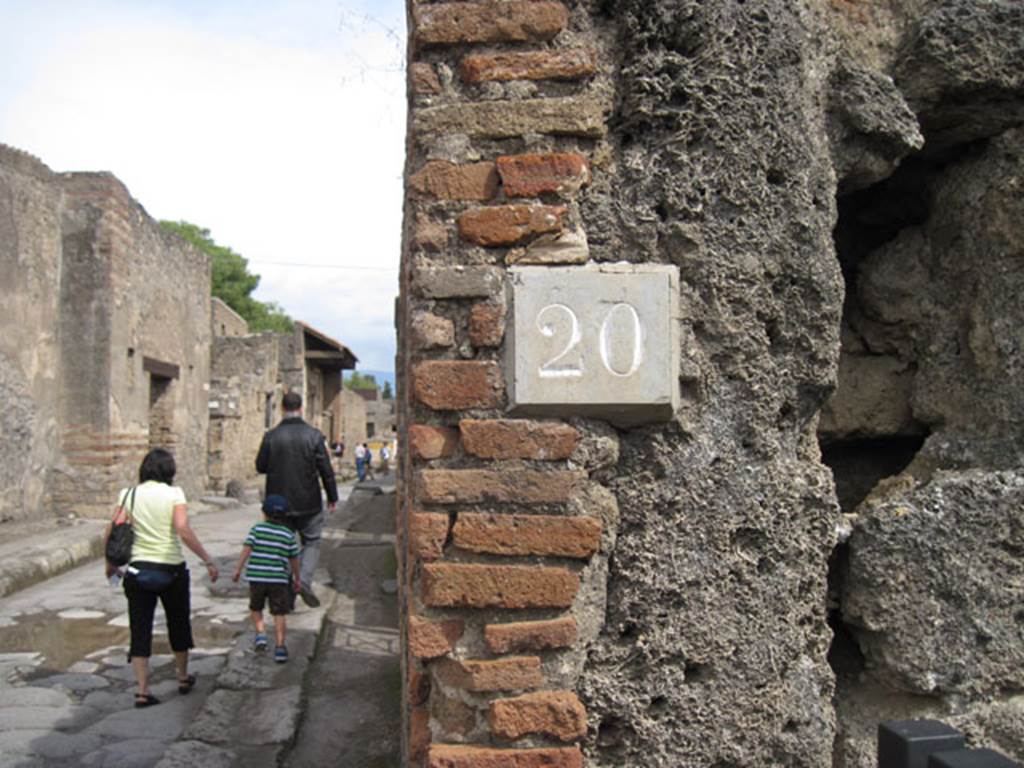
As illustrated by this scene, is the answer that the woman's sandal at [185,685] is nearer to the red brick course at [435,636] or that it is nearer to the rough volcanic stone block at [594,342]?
the red brick course at [435,636]

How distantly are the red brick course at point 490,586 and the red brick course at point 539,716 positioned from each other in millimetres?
190

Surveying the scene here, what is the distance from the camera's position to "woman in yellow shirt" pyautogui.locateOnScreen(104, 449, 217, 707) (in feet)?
14.8

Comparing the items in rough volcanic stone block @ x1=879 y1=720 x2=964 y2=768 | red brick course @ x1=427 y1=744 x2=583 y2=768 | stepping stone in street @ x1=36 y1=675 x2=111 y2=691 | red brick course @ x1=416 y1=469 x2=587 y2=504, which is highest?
red brick course @ x1=416 y1=469 x2=587 y2=504

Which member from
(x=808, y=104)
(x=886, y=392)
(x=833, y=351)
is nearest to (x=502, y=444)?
(x=833, y=351)

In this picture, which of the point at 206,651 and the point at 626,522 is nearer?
the point at 626,522

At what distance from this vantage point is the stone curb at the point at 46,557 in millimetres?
7056

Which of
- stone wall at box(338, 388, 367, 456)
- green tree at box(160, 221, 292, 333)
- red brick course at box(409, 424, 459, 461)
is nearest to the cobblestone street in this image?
red brick course at box(409, 424, 459, 461)

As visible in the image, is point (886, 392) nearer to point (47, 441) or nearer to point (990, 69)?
point (990, 69)

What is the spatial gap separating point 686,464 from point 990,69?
1.37m

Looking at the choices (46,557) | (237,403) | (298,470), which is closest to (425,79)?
(298,470)

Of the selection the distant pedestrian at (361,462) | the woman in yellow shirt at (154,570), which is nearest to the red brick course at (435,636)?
the woman in yellow shirt at (154,570)

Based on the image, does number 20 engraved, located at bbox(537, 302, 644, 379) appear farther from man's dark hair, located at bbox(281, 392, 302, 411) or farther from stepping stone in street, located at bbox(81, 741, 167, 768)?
man's dark hair, located at bbox(281, 392, 302, 411)

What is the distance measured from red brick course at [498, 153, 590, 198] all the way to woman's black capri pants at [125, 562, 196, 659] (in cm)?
343

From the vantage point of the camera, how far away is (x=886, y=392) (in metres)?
2.69
